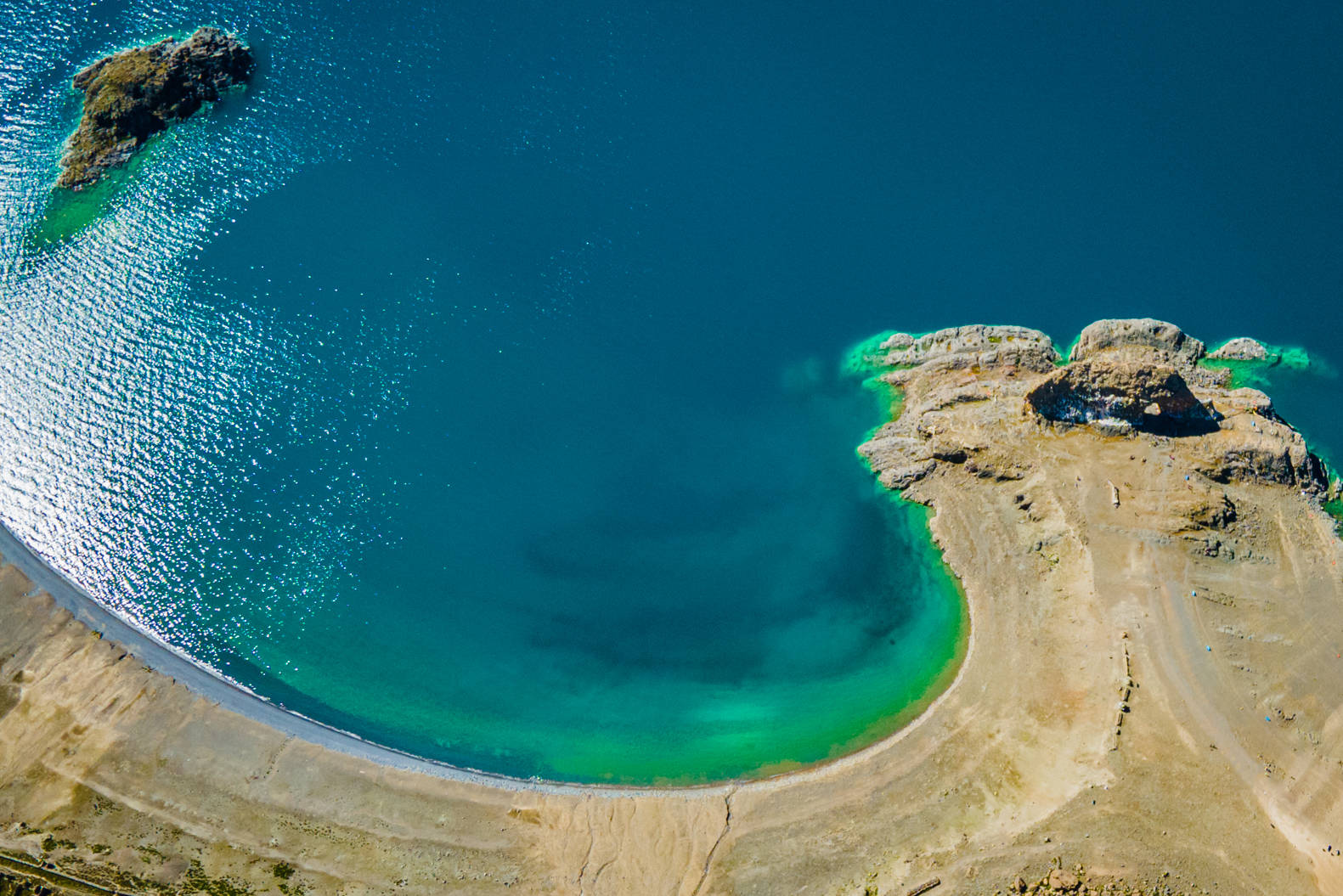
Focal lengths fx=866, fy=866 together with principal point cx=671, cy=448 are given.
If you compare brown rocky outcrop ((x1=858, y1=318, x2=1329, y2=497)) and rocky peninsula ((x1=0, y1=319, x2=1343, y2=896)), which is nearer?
rocky peninsula ((x1=0, y1=319, x2=1343, y2=896))

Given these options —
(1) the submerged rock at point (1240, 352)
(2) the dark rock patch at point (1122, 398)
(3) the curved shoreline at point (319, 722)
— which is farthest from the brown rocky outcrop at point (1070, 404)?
(3) the curved shoreline at point (319, 722)

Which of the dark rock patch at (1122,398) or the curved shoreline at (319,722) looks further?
the dark rock patch at (1122,398)

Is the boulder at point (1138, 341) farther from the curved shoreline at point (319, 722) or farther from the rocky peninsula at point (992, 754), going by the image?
the curved shoreline at point (319, 722)

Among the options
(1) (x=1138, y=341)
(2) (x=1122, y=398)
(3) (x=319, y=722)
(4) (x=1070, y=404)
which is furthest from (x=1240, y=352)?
(3) (x=319, y=722)

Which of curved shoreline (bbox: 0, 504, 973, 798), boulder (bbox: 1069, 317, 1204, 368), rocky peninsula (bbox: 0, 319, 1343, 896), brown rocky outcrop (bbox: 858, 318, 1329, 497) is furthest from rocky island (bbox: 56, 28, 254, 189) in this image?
boulder (bbox: 1069, 317, 1204, 368)

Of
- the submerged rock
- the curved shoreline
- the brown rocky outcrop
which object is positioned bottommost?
the curved shoreline

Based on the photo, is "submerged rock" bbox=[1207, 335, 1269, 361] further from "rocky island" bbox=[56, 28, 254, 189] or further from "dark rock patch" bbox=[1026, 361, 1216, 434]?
"rocky island" bbox=[56, 28, 254, 189]
